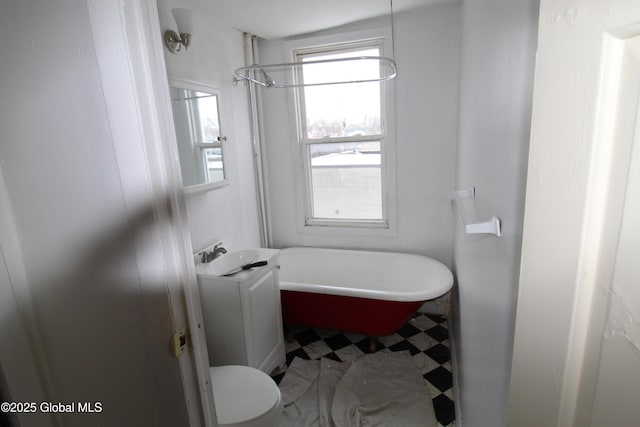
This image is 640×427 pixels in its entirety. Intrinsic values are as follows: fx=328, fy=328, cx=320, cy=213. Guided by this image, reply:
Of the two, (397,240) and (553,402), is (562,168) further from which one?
(397,240)

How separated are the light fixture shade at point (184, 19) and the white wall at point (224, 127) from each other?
0.03 metres

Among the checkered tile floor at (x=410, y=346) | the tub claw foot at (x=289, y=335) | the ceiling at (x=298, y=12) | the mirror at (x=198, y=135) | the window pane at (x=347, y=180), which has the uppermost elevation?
the ceiling at (x=298, y=12)

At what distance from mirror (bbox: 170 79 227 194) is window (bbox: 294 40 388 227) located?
0.84 meters

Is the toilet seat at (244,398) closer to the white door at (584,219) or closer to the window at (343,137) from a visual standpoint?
the white door at (584,219)

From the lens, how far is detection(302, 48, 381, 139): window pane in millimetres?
2701

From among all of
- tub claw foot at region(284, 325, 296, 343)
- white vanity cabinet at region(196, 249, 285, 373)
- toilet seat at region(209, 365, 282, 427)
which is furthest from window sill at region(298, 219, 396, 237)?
toilet seat at region(209, 365, 282, 427)

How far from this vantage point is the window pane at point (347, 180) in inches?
113

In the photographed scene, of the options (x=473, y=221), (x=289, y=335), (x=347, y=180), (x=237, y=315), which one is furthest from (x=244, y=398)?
(x=347, y=180)

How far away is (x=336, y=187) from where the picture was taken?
3.04 metres

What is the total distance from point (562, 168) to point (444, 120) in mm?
2327

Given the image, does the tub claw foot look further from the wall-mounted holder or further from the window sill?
the wall-mounted holder

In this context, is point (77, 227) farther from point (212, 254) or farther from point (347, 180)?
point (347, 180)

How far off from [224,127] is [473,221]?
188cm

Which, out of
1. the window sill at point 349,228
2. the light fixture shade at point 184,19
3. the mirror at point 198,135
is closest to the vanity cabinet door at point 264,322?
the mirror at point 198,135
